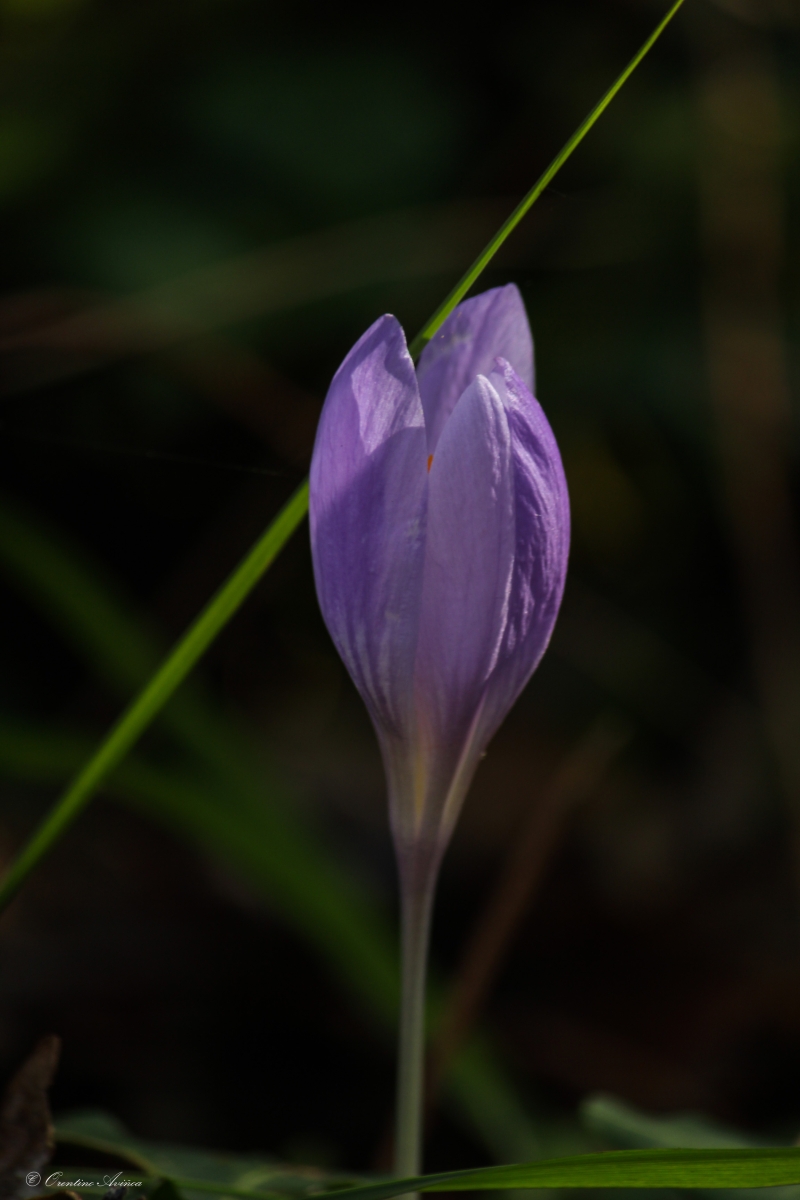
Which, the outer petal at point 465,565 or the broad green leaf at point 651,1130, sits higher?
the outer petal at point 465,565

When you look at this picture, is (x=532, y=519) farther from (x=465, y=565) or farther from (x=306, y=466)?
(x=306, y=466)

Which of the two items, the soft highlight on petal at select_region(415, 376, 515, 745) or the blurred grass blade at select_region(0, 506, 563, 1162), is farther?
the blurred grass blade at select_region(0, 506, 563, 1162)

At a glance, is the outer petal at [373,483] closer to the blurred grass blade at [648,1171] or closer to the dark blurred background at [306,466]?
the blurred grass blade at [648,1171]

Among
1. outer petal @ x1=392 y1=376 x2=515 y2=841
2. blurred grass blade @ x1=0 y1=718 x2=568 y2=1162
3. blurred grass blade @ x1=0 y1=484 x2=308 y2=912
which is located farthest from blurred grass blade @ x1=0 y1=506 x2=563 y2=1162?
outer petal @ x1=392 y1=376 x2=515 y2=841

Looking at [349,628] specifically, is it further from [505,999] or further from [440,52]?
[440,52]

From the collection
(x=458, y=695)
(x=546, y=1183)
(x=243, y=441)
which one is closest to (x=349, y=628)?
(x=458, y=695)

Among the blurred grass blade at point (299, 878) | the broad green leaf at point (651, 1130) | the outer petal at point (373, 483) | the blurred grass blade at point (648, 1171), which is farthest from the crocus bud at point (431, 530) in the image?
the blurred grass blade at point (299, 878)

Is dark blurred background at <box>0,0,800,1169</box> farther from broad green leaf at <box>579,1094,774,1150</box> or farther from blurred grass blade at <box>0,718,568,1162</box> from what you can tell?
broad green leaf at <box>579,1094,774,1150</box>

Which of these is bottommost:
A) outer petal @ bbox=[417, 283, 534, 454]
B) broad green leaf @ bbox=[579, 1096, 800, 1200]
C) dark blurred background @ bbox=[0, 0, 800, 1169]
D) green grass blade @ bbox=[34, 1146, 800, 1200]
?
green grass blade @ bbox=[34, 1146, 800, 1200]
